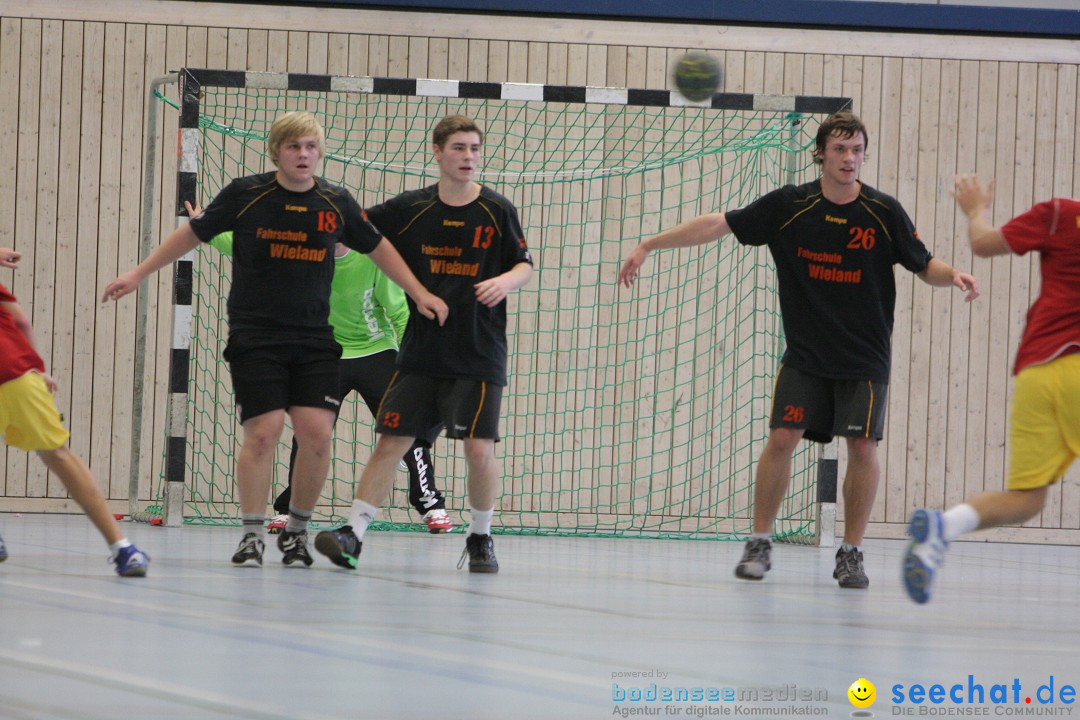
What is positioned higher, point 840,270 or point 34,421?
point 840,270

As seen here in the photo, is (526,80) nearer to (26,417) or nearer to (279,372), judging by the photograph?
(279,372)

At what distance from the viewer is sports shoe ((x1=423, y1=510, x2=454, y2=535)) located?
26.3ft

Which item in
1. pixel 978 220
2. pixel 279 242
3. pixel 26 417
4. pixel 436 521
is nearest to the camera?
pixel 978 220

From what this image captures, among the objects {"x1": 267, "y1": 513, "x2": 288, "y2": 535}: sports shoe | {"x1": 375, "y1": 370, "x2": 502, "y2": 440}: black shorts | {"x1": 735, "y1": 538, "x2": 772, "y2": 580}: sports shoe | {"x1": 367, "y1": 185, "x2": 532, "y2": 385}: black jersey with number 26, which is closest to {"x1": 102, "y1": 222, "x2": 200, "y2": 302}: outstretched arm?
{"x1": 367, "y1": 185, "x2": 532, "y2": 385}: black jersey with number 26

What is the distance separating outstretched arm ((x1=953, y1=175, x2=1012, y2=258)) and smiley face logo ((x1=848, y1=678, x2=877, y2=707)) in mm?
1815

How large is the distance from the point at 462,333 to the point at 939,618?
2148 millimetres

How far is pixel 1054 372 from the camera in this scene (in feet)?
13.0

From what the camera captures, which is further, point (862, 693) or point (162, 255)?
point (162, 255)

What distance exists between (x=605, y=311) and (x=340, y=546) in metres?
5.03

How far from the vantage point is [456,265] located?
5.40 metres

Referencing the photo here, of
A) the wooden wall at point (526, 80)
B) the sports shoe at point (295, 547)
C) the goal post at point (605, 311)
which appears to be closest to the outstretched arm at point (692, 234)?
the sports shoe at point (295, 547)

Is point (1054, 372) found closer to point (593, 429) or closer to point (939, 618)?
point (939, 618)

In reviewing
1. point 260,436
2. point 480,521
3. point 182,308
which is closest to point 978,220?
point 480,521

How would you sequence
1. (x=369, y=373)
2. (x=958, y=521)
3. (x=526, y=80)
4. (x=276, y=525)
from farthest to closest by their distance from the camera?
1. (x=526, y=80)
2. (x=276, y=525)
3. (x=369, y=373)
4. (x=958, y=521)
